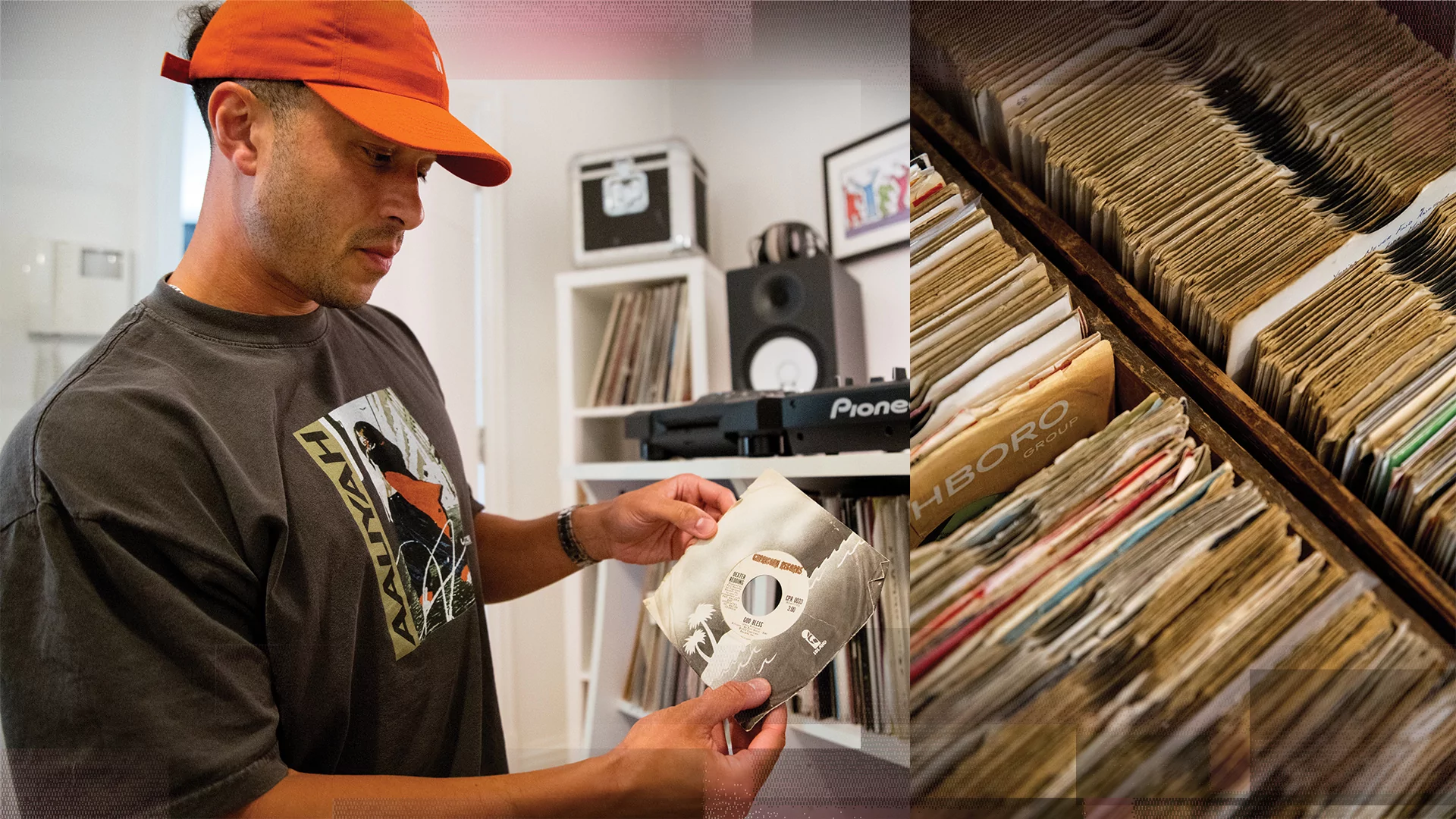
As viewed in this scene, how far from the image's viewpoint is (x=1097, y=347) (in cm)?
43


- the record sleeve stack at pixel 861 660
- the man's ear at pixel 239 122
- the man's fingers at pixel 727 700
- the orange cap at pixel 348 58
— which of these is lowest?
the record sleeve stack at pixel 861 660

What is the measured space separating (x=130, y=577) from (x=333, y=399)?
21 cm

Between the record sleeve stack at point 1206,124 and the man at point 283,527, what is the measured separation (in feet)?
1.31

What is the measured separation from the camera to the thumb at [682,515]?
601 mm

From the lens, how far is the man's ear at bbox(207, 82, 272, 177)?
1.86 ft

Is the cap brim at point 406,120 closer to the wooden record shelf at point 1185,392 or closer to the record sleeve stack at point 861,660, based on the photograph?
the wooden record shelf at point 1185,392

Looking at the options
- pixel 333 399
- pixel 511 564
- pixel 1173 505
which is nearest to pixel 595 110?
pixel 333 399

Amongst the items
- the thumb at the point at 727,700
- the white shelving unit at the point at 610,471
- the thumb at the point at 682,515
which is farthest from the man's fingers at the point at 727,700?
the white shelving unit at the point at 610,471

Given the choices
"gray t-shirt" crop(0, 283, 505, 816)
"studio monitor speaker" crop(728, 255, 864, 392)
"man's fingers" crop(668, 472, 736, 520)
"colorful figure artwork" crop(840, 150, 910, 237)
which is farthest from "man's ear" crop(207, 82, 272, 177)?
"studio monitor speaker" crop(728, 255, 864, 392)

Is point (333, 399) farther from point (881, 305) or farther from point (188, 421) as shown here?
point (881, 305)

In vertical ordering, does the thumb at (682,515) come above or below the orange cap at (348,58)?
below

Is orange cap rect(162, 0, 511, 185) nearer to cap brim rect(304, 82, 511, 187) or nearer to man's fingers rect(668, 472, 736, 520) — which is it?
cap brim rect(304, 82, 511, 187)

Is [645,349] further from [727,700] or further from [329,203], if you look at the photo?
[727,700]

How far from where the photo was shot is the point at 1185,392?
0.44 metres
